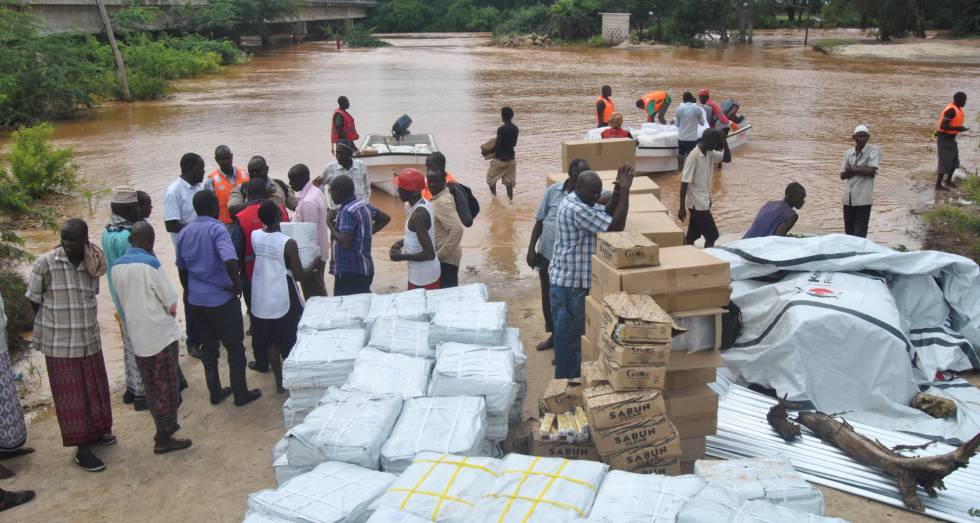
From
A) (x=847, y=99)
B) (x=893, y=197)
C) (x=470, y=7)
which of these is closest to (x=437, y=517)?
(x=893, y=197)

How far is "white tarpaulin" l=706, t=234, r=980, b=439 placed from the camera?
5.45 m

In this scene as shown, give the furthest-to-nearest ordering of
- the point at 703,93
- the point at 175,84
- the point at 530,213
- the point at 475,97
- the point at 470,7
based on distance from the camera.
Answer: the point at 470,7 → the point at 175,84 → the point at 475,97 → the point at 703,93 → the point at 530,213

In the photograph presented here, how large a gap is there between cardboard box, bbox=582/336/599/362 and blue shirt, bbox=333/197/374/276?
1.93 metres

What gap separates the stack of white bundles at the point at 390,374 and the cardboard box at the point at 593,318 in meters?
1.08

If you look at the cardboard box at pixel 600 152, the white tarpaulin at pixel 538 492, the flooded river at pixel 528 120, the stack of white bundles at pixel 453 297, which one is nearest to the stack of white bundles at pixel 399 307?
the stack of white bundles at pixel 453 297

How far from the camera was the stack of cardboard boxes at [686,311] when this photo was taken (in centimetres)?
453

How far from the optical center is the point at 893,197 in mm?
11992

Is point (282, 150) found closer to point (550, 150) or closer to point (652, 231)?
point (550, 150)

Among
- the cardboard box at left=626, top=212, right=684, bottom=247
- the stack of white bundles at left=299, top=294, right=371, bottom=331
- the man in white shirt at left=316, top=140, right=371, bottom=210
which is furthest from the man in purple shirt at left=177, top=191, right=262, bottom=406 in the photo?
the cardboard box at left=626, top=212, right=684, bottom=247

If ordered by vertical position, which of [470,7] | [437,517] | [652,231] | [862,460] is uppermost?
[470,7]

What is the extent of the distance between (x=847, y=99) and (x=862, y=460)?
2054cm

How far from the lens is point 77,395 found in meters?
4.97

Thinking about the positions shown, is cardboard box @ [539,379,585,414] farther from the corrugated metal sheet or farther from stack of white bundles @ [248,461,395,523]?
stack of white bundles @ [248,461,395,523]

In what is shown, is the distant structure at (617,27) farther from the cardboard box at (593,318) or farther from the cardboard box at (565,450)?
the cardboard box at (565,450)
